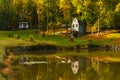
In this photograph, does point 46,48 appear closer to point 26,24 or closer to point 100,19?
point 100,19

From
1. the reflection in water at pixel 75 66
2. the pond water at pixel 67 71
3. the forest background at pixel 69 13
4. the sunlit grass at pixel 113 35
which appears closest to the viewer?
the pond water at pixel 67 71

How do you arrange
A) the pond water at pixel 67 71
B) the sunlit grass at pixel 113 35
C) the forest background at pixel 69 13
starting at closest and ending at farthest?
the pond water at pixel 67 71
the sunlit grass at pixel 113 35
the forest background at pixel 69 13

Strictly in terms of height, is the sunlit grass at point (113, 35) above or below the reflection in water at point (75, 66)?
above

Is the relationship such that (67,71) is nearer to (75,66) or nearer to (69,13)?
(75,66)

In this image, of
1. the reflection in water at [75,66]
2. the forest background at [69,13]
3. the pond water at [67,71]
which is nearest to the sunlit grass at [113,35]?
the forest background at [69,13]

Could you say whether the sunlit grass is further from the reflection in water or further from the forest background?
the reflection in water

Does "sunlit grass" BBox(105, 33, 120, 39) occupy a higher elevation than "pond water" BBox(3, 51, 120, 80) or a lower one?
higher

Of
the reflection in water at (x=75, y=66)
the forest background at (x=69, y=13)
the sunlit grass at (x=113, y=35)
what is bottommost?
the reflection in water at (x=75, y=66)

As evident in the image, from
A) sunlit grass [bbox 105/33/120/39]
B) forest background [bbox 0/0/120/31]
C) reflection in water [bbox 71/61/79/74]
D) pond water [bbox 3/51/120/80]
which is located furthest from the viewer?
forest background [bbox 0/0/120/31]

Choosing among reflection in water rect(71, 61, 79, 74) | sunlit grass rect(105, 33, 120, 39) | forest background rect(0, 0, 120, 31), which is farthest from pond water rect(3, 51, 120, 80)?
forest background rect(0, 0, 120, 31)

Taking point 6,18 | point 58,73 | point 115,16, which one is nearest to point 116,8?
point 115,16

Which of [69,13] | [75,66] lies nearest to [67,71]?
[75,66]

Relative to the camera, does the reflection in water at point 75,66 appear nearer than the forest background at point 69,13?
Yes

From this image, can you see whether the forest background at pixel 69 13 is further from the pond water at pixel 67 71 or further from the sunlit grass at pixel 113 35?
the pond water at pixel 67 71
